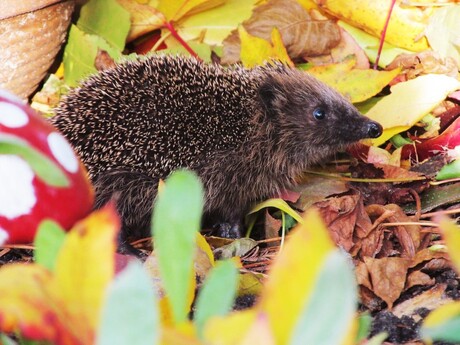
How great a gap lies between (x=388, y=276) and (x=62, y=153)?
3.61 feet

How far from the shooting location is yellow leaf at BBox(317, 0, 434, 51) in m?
3.38

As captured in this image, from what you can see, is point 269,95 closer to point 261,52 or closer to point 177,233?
point 261,52

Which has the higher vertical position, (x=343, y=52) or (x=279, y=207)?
(x=343, y=52)

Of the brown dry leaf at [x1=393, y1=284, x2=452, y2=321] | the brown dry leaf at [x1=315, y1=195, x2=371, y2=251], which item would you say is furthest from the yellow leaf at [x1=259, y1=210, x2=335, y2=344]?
the brown dry leaf at [x1=315, y1=195, x2=371, y2=251]

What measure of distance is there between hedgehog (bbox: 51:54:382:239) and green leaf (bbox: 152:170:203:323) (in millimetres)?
1708

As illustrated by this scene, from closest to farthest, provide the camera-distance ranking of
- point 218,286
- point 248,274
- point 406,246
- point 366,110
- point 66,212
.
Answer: point 218,286
point 66,212
point 248,274
point 406,246
point 366,110

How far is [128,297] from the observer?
69 cm

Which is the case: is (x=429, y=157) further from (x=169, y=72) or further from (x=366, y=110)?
(x=169, y=72)

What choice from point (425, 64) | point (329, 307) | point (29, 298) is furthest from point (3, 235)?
point (425, 64)

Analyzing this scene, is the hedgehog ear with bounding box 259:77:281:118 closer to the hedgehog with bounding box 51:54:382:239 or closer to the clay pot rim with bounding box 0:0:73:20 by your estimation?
the hedgehog with bounding box 51:54:382:239

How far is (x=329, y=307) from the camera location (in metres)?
0.67

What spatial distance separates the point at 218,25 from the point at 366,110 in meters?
0.86

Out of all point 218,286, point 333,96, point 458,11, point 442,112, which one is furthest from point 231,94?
point 218,286

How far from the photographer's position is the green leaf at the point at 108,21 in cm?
353
